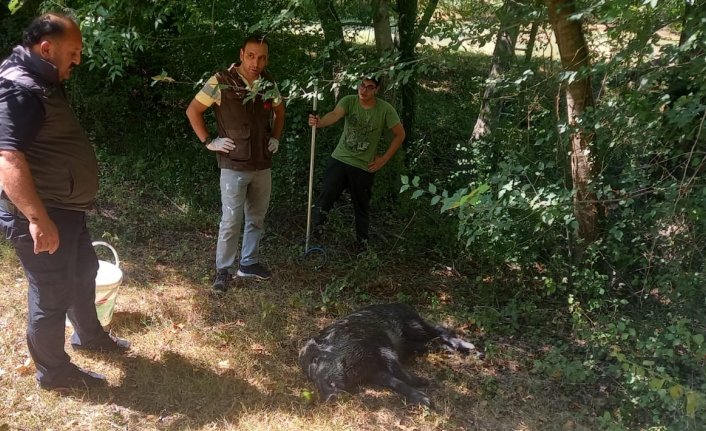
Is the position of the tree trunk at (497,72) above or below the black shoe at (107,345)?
above

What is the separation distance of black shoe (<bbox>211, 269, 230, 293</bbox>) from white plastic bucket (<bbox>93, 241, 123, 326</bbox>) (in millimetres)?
923

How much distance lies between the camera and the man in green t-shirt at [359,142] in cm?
502

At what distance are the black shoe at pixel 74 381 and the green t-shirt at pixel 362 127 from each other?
9.27ft

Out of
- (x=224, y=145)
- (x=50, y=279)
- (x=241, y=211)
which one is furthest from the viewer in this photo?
(x=241, y=211)

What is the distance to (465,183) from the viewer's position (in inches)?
230

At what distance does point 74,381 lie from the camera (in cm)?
319

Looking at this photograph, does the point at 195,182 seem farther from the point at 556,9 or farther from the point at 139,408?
the point at 556,9

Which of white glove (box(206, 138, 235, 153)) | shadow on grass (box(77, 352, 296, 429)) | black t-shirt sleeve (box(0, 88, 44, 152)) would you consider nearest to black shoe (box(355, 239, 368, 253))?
white glove (box(206, 138, 235, 153))

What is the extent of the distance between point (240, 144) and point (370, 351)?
1.93 m

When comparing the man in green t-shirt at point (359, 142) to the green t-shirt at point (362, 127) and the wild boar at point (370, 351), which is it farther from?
the wild boar at point (370, 351)

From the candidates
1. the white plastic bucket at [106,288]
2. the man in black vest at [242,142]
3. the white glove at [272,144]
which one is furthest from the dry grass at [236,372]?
the white glove at [272,144]

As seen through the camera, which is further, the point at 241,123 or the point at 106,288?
the point at 241,123

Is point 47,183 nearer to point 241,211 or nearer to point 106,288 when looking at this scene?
point 106,288

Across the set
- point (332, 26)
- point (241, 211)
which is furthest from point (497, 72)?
point (241, 211)
